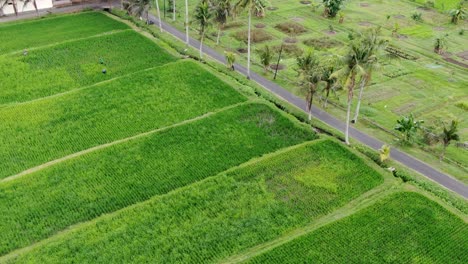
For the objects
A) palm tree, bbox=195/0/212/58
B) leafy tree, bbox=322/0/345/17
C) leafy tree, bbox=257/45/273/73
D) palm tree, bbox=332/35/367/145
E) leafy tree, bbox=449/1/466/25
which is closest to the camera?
palm tree, bbox=332/35/367/145

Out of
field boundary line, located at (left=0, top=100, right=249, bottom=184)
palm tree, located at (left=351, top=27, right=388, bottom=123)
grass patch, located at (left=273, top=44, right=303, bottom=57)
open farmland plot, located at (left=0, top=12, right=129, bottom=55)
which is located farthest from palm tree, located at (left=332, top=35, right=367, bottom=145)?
open farmland plot, located at (left=0, top=12, right=129, bottom=55)

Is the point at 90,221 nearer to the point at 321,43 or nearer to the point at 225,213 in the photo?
the point at 225,213

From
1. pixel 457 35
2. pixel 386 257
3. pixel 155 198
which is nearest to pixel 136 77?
pixel 155 198

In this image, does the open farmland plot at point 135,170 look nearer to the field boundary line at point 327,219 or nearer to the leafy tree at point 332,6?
the field boundary line at point 327,219

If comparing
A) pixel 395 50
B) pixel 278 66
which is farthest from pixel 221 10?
pixel 395 50

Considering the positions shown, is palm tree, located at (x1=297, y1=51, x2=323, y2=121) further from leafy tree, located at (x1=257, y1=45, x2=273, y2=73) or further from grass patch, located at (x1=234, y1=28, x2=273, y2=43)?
grass patch, located at (x1=234, y1=28, x2=273, y2=43)

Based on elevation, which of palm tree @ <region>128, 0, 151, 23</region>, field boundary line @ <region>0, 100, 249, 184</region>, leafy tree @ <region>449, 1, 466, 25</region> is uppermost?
palm tree @ <region>128, 0, 151, 23</region>
